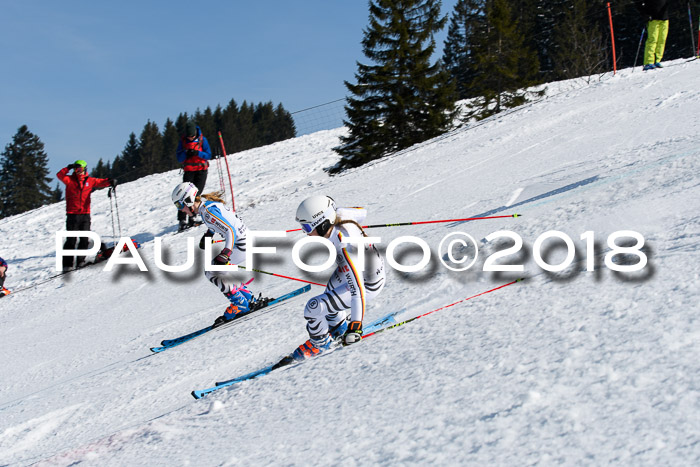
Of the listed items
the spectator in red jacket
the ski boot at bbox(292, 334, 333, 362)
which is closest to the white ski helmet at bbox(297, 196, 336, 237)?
the ski boot at bbox(292, 334, 333, 362)

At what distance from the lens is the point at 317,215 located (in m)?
4.16

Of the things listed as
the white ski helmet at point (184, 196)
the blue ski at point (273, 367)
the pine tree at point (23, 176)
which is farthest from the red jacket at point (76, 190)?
the pine tree at point (23, 176)

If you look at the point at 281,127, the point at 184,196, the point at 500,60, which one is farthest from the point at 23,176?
the point at 184,196

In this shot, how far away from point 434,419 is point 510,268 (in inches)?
105

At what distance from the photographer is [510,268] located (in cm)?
510

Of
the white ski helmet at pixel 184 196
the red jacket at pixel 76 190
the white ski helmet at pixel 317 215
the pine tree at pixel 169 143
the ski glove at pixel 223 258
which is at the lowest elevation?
the ski glove at pixel 223 258

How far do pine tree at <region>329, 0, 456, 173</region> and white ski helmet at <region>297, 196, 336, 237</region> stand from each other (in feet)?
54.3

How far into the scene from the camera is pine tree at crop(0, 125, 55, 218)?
230 ft

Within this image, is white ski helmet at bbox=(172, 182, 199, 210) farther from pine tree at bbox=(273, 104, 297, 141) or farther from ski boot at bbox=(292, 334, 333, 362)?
pine tree at bbox=(273, 104, 297, 141)

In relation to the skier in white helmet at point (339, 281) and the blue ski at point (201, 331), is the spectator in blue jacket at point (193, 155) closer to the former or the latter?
the blue ski at point (201, 331)

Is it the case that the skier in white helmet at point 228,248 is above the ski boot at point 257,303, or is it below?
above

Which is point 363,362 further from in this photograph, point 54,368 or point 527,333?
point 54,368

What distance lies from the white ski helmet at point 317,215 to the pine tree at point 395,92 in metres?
16.6

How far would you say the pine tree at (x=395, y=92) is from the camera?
69.3ft
